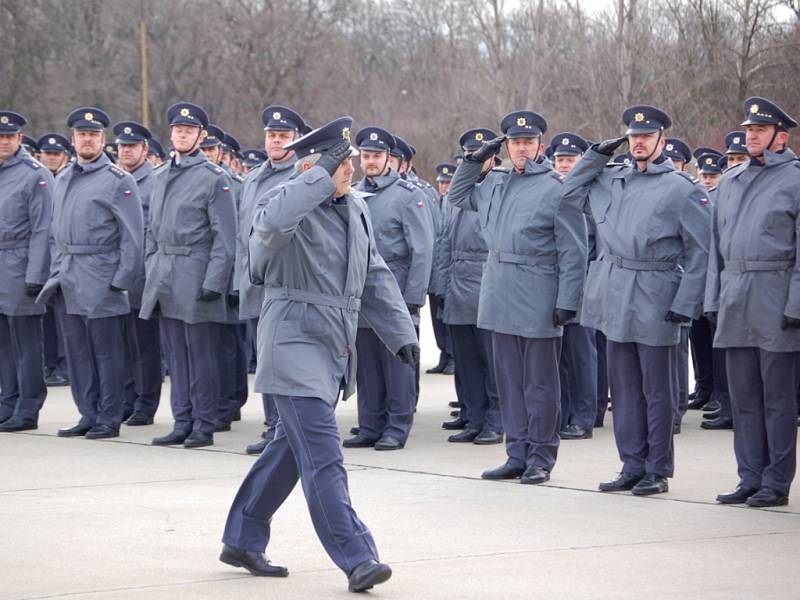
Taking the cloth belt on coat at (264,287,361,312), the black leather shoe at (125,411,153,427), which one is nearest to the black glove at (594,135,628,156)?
the cloth belt on coat at (264,287,361,312)

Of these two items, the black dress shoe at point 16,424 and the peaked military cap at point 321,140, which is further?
the black dress shoe at point 16,424

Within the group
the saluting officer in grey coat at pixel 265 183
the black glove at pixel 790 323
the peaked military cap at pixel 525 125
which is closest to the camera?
the black glove at pixel 790 323

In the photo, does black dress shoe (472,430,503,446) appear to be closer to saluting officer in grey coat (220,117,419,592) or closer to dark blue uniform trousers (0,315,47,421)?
dark blue uniform trousers (0,315,47,421)

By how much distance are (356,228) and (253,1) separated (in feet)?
156

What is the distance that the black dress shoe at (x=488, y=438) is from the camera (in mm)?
11242

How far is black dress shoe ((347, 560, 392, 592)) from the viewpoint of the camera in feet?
20.4

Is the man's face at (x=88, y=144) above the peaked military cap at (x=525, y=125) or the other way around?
above

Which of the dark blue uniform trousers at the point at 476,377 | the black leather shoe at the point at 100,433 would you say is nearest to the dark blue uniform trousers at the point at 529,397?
the dark blue uniform trousers at the point at 476,377

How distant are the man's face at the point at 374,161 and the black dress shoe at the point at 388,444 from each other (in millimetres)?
1974

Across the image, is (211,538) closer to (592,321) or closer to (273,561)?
(273,561)

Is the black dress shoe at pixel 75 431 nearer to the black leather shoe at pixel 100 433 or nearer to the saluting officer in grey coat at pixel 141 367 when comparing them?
the black leather shoe at pixel 100 433

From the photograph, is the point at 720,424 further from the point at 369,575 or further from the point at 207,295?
the point at 369,575

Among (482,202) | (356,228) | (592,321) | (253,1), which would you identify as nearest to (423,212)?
(482,202)

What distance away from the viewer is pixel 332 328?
6.60 metres
